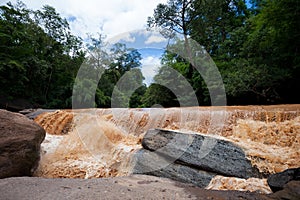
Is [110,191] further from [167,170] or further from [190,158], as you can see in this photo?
[190,158]

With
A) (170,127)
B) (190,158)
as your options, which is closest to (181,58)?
(170,127)

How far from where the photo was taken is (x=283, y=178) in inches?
87.2

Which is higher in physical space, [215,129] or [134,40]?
[134,40]

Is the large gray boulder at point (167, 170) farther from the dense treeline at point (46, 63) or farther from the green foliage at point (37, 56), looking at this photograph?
the green foliage at point (37, 56)

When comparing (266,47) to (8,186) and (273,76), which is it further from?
(8,186)

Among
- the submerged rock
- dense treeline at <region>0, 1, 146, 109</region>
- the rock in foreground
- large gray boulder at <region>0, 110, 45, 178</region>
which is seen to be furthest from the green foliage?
the submerged rock

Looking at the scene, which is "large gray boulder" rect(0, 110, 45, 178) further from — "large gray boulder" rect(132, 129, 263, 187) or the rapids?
"large gray boulder" rect(132, 129, 263, 187)

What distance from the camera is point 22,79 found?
483 inches

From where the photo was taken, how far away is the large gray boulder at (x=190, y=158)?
9.90 ft

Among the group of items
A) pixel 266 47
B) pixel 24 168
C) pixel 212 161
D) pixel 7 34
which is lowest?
pixel 24 168

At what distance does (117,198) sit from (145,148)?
5.31 feet

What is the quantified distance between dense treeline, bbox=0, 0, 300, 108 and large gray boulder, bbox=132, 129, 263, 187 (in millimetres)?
5659

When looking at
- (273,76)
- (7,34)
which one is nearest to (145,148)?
(273,76)

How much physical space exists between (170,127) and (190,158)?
1.46 m
